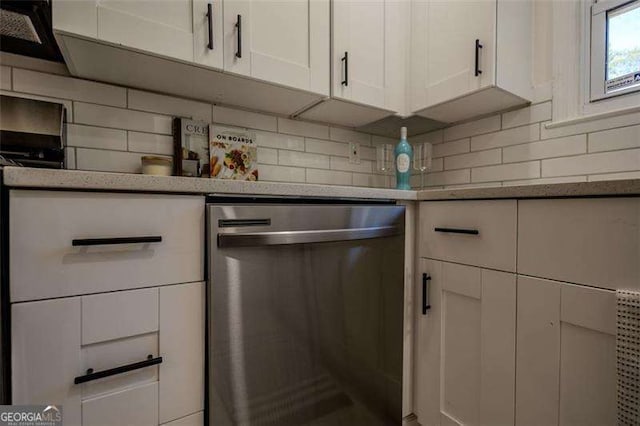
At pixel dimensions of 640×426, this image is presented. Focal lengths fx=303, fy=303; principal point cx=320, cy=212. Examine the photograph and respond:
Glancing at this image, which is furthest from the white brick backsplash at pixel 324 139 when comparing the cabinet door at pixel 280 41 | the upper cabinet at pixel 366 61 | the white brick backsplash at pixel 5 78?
the cabinet door at pixel 280 41

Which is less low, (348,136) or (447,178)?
(348,136)

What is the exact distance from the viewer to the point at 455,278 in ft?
3.39

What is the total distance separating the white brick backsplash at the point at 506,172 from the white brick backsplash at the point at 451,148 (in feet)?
0.44

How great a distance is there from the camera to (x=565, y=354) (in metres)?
0.77

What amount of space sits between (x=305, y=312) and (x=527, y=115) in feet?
4.33

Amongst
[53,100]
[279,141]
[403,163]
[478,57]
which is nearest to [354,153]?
[403,163]

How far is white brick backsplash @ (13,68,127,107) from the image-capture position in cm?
101

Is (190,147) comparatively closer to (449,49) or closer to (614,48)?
(449,49)

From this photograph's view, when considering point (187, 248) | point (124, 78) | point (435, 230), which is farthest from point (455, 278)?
point (124, 78)

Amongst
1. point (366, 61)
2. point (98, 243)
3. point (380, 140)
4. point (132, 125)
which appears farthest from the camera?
point (380, 140)

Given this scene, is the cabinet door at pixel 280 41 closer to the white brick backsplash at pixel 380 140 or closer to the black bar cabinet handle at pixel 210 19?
the black bar cabinet handle at pixel 210 19

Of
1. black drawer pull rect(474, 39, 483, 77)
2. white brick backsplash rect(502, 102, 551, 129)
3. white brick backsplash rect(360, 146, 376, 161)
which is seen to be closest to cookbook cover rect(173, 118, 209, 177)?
white brick backsplash rect(360, 146, 376, 161)

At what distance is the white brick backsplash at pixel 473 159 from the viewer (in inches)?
59.0

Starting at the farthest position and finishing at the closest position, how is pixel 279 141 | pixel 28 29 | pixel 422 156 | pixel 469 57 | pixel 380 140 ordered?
pixel 380 140 < pixel 422 156 < pixel 279 141 < pixel 469 57 < pixel 28 29
